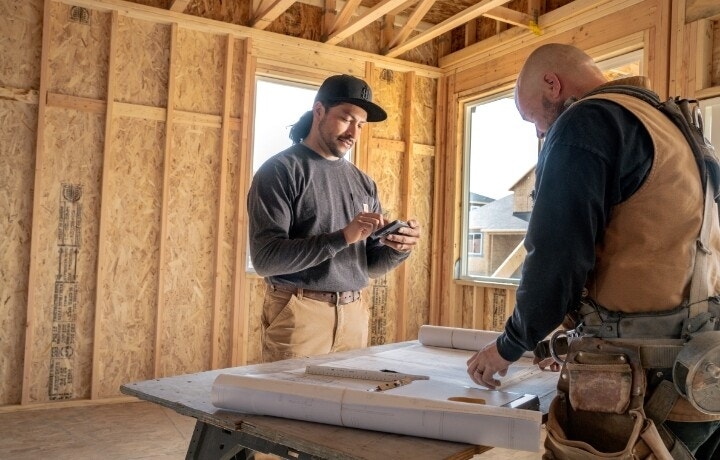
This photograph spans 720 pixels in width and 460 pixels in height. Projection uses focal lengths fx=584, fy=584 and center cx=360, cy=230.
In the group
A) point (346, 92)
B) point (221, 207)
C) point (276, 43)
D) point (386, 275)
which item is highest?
point (276, 43)

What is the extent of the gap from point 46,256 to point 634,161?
4.47 metres

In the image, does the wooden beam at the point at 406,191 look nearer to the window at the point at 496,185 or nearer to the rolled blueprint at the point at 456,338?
the window at the point at 496,185

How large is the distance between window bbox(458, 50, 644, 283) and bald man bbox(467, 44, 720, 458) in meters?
4.03

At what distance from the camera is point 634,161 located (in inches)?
49.9

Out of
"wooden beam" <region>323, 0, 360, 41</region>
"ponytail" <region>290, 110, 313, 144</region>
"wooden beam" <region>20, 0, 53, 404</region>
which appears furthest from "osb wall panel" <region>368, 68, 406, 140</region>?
"ponytail" <region>290, 110, 313, 144</region>

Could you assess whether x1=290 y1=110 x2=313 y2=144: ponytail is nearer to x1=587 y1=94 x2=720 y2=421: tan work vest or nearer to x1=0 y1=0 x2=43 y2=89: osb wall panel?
x1=587 y1=94 x2=720 y2=421: tan work vest

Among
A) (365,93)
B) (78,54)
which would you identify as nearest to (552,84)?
(365,93)

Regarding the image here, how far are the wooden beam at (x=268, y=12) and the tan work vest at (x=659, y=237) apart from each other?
3.94m

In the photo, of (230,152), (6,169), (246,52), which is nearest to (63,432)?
(6,169)

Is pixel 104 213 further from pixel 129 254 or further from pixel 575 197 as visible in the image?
pixel 575 197

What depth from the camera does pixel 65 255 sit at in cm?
460

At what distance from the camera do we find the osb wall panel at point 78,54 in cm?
457

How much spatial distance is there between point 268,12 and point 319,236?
3217 mm

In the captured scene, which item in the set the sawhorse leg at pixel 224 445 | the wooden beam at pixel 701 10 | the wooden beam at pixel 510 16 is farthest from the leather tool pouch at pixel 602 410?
the wooden beam at pixel 510 16
